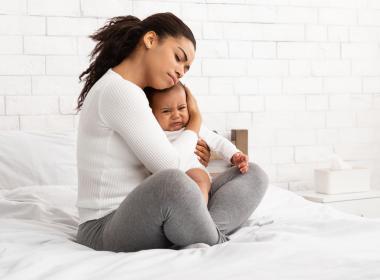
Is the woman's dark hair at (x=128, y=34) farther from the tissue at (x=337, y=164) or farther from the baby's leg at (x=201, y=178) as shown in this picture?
the tissue at (x=337, y=164)

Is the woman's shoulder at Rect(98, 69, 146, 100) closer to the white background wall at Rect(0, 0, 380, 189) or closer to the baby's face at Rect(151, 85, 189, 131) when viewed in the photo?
the baby's face at Rect(151, 85, 189, 131)

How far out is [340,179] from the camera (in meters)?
2.95

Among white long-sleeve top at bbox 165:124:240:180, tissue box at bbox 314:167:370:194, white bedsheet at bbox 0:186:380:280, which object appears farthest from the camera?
tissue box at bbox 314:167:370:194

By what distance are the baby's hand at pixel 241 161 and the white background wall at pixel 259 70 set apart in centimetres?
102

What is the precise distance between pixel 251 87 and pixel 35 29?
44.7 inches

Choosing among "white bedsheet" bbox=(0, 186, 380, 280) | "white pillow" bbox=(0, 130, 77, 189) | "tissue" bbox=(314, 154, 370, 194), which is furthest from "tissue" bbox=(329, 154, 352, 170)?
"white pillow" bbox=(0, 130, 77, 189)

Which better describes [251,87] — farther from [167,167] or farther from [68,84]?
[167,167]

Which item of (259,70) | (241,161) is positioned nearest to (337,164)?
(259,70)

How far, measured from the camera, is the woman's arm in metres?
1.56

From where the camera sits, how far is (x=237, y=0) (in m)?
3.08

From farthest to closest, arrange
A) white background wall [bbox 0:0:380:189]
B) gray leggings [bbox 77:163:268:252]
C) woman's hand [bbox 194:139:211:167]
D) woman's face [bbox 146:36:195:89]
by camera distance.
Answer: white background wall [bbox 0:0:380:189], woman's hand [bbox 194:139:211:167], woman's face [bbox 146:36:195:89], gray leggings [bbox 77:163:268:252]

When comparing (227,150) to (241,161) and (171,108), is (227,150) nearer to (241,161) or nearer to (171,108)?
(241,161)

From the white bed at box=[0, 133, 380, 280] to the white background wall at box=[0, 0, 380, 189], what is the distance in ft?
3.13

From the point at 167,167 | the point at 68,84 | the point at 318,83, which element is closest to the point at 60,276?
the point at 167,167
